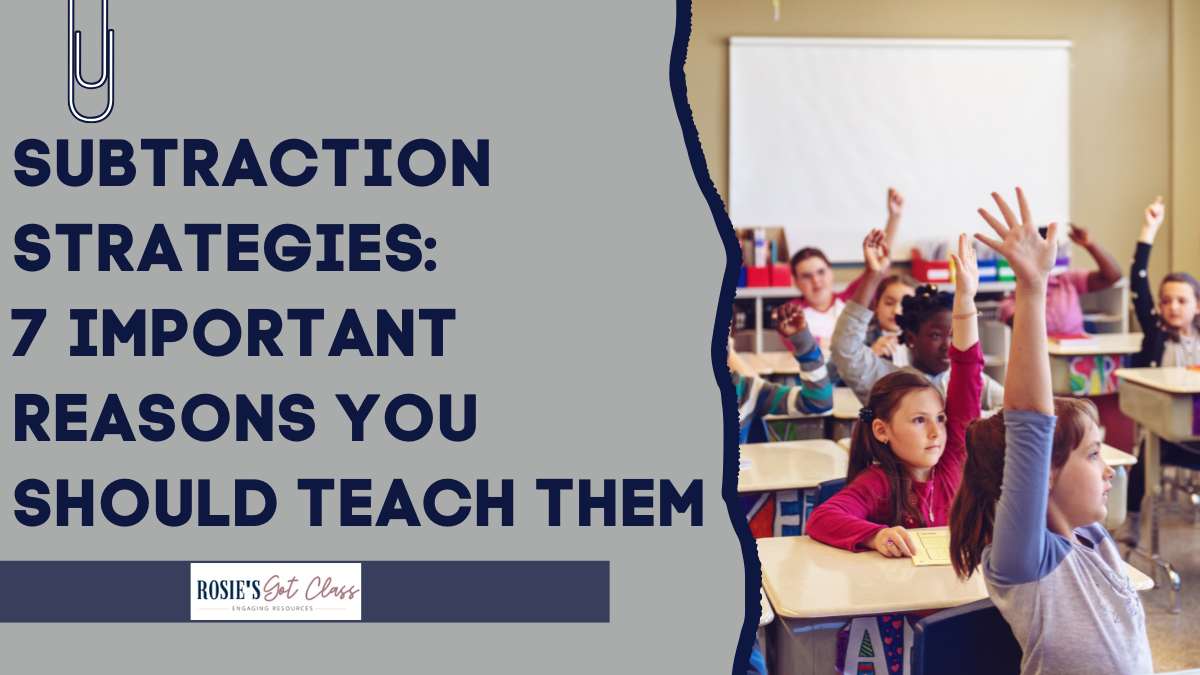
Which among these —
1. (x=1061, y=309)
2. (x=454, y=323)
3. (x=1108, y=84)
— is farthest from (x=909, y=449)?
(x=1108, y=84)

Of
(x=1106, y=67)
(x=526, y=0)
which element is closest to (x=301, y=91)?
(x=526, y=0)

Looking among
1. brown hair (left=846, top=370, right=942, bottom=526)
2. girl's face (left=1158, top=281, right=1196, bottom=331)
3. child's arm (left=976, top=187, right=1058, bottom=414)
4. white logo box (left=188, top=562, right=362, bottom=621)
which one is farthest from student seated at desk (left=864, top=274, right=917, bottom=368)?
white logo box (left=188, top=562, right=362, bottom=621)

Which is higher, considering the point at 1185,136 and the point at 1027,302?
the point at 1185,136

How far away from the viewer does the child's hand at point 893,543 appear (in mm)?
2285

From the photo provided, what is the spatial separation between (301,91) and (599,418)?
17.8 inches

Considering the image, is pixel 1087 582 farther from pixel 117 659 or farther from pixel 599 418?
pixel 117 659

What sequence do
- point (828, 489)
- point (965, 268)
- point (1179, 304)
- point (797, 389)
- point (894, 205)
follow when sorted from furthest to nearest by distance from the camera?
1. point (1179, 304)
2. point (894, 205)
3. point (797, 389)
4. point (828, 489)
5. point (965, 268)

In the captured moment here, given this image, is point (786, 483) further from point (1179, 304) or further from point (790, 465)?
point (1179, 304)

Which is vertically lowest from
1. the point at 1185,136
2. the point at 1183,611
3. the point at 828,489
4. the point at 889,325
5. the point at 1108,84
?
the point at 1183,611

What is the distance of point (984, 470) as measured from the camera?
1.79 meters

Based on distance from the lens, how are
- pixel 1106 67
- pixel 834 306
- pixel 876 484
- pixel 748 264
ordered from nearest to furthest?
pixel 876 484
pixel 834 306
pixel 748 264
pixel 1106 67

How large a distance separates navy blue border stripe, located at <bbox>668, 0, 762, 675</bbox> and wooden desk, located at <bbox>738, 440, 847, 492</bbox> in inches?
70.4

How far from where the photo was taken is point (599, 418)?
1.16 metres

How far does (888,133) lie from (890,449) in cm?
538
